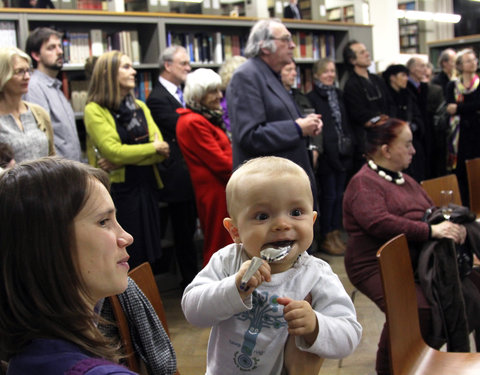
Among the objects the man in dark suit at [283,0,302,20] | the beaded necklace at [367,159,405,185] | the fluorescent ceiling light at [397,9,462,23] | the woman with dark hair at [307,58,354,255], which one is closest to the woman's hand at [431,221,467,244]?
the beaded necklace at [367,159,405,185]

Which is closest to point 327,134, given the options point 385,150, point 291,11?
point 291,11

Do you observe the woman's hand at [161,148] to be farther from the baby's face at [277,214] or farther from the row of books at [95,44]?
the baby's face at [277,214]

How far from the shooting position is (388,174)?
2.81 meters

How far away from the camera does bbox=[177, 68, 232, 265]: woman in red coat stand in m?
3.45

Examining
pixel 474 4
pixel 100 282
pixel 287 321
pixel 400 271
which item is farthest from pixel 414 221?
pixel 474 4

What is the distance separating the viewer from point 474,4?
38.3 ft

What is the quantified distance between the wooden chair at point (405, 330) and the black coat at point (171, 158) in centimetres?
216

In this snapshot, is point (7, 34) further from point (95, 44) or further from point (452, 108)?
point (452, 108)

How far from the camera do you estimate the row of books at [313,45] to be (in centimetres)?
625

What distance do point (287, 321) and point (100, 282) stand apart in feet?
1.35

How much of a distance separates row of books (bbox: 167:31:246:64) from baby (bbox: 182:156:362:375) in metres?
4.06

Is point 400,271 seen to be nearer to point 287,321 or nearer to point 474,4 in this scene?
point 287,321

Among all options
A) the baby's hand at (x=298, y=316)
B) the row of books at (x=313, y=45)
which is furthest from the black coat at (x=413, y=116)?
the baby's hand at (x=298, y=316)

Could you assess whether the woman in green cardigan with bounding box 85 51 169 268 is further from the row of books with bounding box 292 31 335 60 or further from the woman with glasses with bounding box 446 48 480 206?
the woman with glasses with bounding box 446 48 480 206
